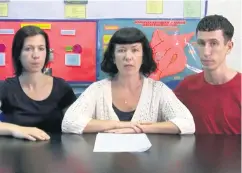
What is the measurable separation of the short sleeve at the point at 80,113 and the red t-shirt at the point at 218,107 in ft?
1.86

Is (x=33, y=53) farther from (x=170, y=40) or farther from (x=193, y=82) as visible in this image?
(x=170, y=40)

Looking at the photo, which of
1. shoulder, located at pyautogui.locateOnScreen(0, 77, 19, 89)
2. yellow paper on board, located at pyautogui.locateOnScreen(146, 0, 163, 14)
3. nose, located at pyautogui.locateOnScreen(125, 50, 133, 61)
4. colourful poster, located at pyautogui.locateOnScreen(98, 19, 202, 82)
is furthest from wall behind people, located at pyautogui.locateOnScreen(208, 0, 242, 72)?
shoulder, located at pyautogui.locateOnScreen(0, 77, 19, 89)

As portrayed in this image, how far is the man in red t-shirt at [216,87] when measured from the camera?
1.78 meters

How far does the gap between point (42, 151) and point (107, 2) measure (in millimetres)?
1531

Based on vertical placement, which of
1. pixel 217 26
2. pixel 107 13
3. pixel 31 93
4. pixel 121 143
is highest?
pixel 107 13

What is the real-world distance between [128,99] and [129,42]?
0.31 meters

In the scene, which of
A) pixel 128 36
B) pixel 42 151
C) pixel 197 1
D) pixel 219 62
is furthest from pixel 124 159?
pixel 197 1

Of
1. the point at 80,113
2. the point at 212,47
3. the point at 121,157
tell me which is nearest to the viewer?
the point at 121,157

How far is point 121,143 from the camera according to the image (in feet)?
4.45

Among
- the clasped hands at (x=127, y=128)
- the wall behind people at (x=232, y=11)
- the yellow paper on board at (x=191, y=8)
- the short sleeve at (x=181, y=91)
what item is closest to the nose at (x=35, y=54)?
the clasped hands at (x=127, y=128)

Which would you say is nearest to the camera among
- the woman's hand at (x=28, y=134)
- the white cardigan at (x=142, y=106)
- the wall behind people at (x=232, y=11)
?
the woman's hand at (x=28, y=134)

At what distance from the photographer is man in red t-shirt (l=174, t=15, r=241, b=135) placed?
1.78 m

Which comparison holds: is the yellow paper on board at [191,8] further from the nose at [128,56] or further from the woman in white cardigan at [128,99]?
the nose at [128,56]

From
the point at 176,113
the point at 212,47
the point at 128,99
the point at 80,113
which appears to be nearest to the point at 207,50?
the point at 212,47
